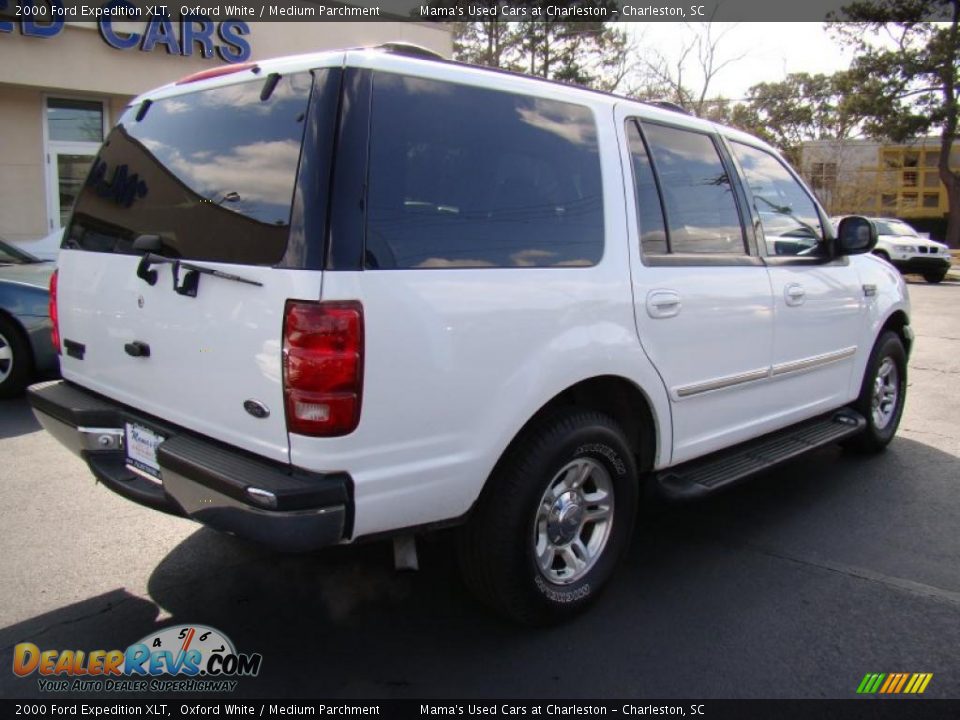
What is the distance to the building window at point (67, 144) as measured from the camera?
13688 millimetres

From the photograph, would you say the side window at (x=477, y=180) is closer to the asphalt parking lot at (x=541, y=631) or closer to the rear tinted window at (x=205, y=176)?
the rear tinted window at (x=205, y=176)

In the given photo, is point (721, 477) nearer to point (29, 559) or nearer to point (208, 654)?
point (208, 654)

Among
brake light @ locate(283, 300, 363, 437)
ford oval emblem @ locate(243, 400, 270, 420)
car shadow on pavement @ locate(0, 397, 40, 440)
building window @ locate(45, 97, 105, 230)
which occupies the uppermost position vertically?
building window @ locate(45, 97, 105, 230)

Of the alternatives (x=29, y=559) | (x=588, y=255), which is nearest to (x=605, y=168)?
(x=588, y=255)

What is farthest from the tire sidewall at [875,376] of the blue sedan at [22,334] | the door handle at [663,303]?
the blue sedan at [22,334]

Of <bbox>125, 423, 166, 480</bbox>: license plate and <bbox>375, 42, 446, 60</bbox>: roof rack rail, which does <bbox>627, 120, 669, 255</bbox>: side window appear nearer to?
<bbox>375, 42, 446, 60</bbox>: roof rack rail

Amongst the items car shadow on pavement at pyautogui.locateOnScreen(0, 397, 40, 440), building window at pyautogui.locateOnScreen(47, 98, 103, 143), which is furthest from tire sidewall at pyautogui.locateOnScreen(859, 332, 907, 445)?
building window at pyautogui.locateOnScreen(47, 98, 103, 143)

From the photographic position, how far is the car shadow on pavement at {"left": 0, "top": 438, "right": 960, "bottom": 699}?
2715mm

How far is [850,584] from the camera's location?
11.3 feet

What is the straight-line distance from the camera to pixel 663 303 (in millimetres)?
3217

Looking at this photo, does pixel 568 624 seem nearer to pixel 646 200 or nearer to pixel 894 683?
pixel 894 683

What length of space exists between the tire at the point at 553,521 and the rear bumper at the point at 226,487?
1.96 feet

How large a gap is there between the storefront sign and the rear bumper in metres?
12.2

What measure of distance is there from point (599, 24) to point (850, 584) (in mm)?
29534
